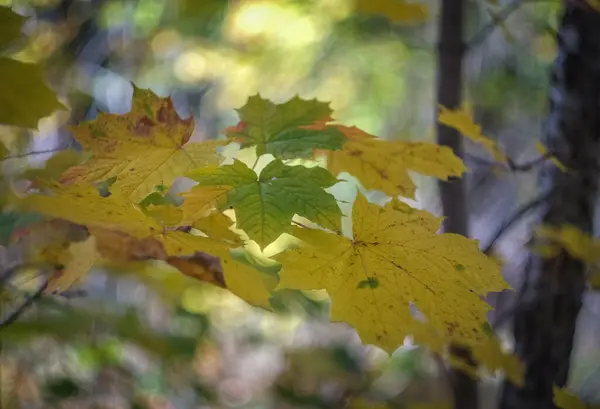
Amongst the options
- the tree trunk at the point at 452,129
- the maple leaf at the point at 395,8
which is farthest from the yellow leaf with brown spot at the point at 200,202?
the maple leaf at the point at 395,8

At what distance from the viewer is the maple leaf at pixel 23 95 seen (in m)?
0.59

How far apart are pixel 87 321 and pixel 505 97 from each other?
2.20m

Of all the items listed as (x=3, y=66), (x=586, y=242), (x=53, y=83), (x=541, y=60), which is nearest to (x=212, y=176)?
(x=3, y=66)

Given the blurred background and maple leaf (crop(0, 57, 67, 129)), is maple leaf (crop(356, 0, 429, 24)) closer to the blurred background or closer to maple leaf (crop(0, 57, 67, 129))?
the blurred background

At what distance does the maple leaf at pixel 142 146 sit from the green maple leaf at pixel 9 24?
0.13 m

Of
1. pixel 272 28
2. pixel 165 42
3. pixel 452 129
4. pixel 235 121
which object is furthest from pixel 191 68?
pixel 452 129

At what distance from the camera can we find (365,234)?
518mm

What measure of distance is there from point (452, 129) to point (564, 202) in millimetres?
275

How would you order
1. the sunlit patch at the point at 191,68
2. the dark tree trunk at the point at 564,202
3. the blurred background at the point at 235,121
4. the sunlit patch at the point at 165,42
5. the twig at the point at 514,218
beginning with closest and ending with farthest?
the twig at the point at 514,218, the dark tree trunk at the point at 564,202, the blurred background at the point at 235,121, the sunlit patch at the point at 165,42, the sunlit patch at the point at 191,68

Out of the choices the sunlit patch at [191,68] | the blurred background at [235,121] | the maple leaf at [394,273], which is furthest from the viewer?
the sunlit patch at [191,68]

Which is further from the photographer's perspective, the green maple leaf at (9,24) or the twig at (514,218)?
the twig at (514,218)

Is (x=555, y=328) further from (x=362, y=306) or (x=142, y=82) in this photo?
(x=142, y=82)

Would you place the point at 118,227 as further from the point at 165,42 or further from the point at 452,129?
the point at 165,42

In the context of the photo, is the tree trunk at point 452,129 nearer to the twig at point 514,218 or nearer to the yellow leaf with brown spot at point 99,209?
the twig at point 514,218
